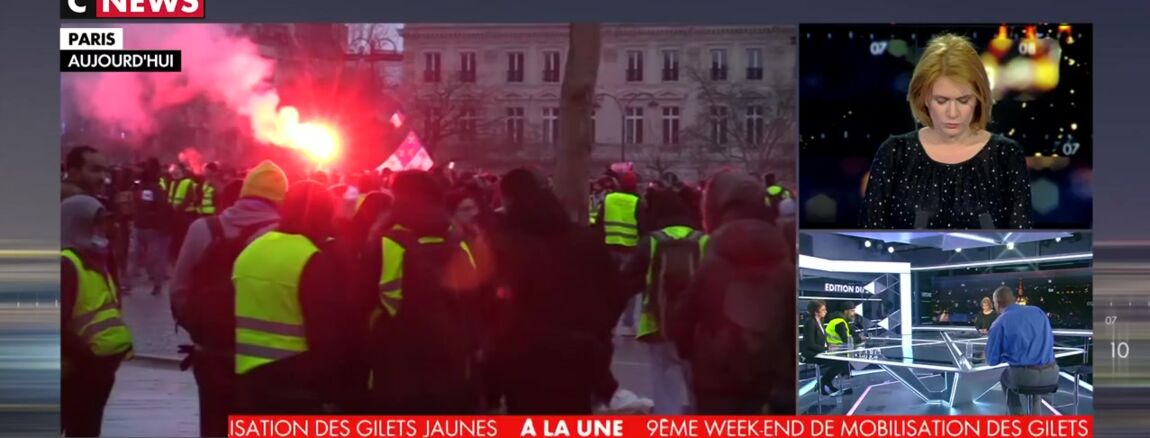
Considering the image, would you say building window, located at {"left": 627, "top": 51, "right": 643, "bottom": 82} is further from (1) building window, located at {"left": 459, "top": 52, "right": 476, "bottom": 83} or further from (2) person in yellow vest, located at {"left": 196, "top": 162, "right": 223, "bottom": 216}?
(2) person in yellow vest, located at {"left": 196, "top": 162, "right": 223, "bottom": 216}

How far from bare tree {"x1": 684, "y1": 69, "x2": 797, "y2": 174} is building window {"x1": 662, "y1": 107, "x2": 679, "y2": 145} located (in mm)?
106

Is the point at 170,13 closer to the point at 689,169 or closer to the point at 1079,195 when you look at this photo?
the point at 689,169

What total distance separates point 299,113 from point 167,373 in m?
1.33

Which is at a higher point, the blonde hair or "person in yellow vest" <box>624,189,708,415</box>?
the blonde hair

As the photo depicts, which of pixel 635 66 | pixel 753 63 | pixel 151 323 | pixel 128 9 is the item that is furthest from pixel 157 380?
pixel 753 63

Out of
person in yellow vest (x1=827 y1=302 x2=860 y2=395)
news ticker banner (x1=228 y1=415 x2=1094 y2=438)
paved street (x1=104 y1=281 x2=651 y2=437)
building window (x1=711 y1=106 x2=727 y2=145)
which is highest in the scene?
building window (x1=711 y1=106 x2=727 y2=145)

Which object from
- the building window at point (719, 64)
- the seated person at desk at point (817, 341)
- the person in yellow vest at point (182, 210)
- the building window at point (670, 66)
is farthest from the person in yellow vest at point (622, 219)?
the person in yellow vest at point (182, 210)

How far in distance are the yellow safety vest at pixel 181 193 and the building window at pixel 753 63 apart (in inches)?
100

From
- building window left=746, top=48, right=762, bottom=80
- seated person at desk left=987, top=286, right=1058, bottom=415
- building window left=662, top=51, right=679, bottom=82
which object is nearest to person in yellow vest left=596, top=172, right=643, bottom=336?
building window left=662, top=51, right=679, bottom=82

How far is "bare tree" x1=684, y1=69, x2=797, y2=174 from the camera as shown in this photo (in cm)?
561

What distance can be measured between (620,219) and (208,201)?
6.08 feet

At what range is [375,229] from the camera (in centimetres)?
564

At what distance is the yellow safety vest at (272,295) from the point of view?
562cm

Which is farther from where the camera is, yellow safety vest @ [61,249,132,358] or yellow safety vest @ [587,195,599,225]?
yellow safety vest @ [61,249,132,358]
